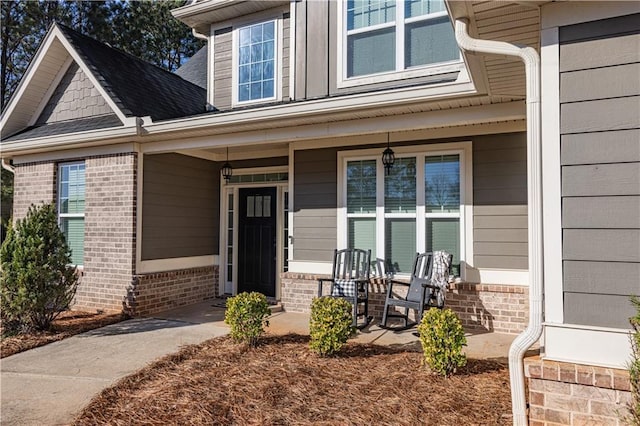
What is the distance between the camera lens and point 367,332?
5180mm

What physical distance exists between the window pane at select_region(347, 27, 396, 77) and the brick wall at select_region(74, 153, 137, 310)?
11.7 feet

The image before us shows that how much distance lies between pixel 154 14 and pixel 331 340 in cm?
1837

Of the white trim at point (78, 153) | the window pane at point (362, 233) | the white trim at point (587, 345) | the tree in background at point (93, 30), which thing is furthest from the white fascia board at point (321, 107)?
the tree in background at point (93, 30)

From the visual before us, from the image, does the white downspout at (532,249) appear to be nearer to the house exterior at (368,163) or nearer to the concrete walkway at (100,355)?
the house exterior at (368,163)

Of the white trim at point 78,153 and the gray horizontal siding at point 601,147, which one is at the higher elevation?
the white trim at point 78,153

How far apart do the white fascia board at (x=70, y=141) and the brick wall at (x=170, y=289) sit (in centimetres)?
209

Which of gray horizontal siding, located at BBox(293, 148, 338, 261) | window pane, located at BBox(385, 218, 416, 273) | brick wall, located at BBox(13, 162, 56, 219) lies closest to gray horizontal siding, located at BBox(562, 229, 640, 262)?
window pane, located at BBox(385, 218, 416, 273)

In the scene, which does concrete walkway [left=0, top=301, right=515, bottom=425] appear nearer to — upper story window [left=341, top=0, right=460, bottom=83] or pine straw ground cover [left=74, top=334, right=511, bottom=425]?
pine straw ground cover [left=74, top=334, right=511, bottom=425]

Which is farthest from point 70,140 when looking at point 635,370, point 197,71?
point 635,370

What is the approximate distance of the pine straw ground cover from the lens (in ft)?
9.63

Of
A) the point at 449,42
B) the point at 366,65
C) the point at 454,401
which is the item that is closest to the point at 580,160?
the point at 454,401

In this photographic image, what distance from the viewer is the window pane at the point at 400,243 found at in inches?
227

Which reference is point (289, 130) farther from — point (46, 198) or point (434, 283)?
point (46, 198)

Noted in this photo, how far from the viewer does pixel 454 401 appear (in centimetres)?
308
